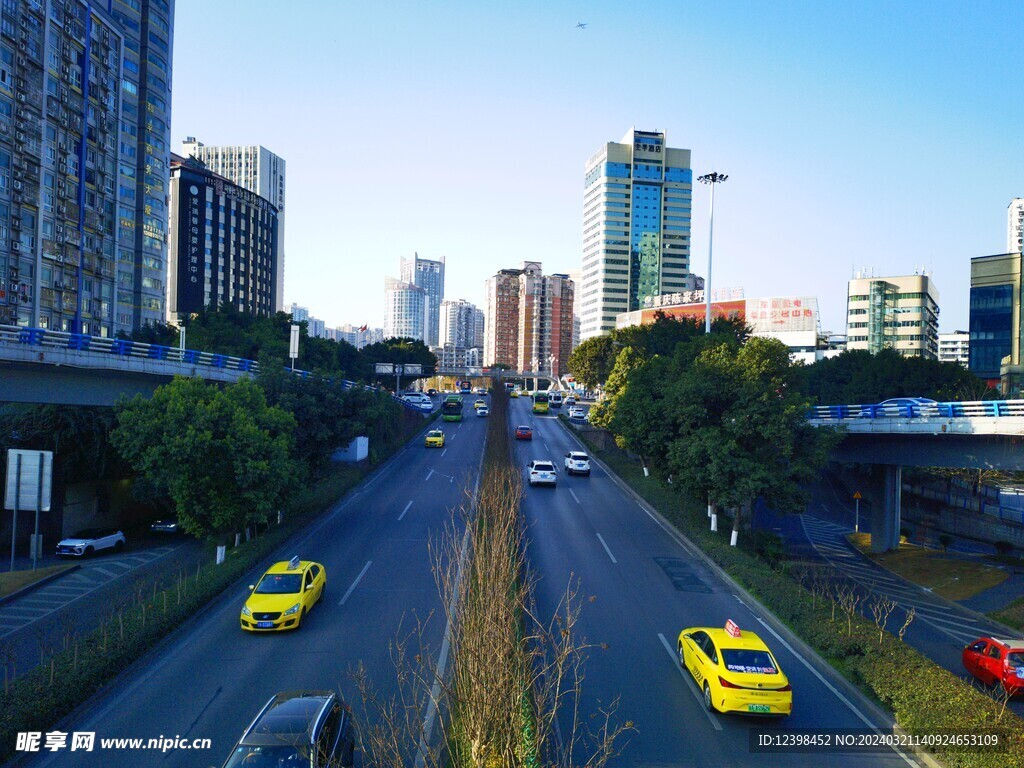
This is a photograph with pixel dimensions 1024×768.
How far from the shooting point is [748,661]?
1405 cm

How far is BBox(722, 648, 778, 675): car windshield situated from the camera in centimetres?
1377

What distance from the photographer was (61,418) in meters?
33.6

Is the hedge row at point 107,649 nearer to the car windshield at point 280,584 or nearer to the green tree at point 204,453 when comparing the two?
the green tree at point 204,453

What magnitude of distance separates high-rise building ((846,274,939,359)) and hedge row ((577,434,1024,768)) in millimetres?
108740

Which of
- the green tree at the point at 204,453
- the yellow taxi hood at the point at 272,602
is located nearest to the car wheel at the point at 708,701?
the yellow taxi hood at the point at 272,602

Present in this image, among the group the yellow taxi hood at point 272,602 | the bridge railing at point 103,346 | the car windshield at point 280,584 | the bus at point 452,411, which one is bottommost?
the yellow taxi hood at point 272,602

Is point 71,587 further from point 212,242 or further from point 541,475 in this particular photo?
point 212,242

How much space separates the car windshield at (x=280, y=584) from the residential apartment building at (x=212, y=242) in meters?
115

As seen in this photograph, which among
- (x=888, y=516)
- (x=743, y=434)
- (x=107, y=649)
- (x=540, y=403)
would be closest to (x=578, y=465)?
(x=888, y=516)

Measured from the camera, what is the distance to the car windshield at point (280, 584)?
19.3 meters

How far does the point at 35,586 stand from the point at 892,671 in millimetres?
25831

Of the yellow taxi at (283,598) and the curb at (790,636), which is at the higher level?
the yellow taxi at (283,598)

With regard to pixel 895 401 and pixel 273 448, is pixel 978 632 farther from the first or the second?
pixel 273 448

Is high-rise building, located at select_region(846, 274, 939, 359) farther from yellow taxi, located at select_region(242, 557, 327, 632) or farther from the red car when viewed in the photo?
yellow taxi, located at select_region(242, 557, 327, 632)
